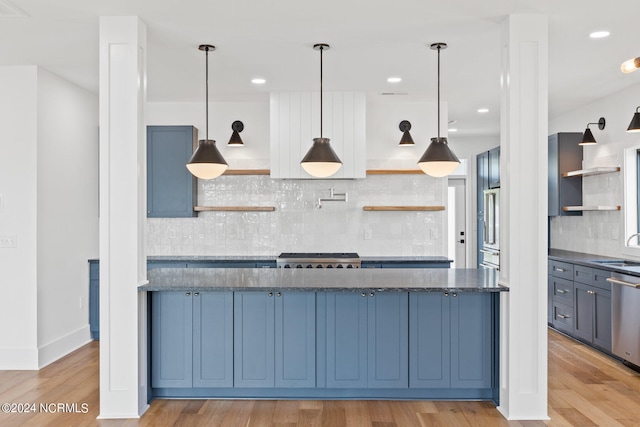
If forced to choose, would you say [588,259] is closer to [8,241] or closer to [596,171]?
[596,171]

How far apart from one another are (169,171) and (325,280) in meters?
2.84

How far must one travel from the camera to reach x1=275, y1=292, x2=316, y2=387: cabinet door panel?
142 inches

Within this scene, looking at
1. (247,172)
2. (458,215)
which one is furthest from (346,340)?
(458,215)

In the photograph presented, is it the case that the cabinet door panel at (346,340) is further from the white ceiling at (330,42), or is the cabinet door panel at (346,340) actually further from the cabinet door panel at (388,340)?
the white ceiling at (330,42)

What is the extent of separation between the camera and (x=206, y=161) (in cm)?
401

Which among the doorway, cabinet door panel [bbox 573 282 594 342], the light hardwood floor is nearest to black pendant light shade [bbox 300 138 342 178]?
the light hardwood floor

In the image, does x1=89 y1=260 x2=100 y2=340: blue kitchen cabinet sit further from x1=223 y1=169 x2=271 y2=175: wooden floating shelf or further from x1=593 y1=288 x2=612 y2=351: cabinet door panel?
x1=593 y1=288 x2=612 y2=351: cabinet door panel

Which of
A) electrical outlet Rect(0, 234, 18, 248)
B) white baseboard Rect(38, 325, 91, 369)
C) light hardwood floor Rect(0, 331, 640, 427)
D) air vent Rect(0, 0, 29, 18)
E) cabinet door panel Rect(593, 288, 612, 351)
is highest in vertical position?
air vent Rect(0, 0, 29, 18)

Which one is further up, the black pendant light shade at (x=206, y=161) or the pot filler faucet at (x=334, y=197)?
the black pendant light shade at (x=206, y=161)

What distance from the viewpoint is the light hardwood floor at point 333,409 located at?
10.7 ft

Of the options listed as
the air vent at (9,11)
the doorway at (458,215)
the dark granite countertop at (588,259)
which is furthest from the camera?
the doorway at (458,215)

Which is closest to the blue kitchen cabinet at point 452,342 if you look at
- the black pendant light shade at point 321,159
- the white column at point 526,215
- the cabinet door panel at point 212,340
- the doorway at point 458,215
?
the white column at point 526,215

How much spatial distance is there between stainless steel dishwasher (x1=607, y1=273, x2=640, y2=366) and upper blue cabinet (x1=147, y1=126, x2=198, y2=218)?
14.1ft

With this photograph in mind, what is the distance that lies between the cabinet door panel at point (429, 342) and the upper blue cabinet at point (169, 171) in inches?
123
